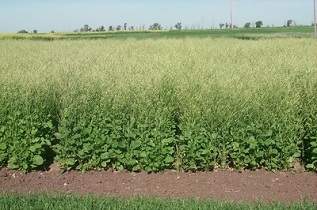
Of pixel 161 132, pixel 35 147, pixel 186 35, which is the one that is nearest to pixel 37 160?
pixel 35 147

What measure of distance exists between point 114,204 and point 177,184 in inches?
60.4

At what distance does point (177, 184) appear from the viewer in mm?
6812

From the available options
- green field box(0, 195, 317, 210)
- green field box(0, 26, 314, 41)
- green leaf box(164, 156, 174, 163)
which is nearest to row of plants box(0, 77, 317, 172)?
green leaf box(164, 156, 174, 163)

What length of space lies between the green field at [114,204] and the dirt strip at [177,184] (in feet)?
2.17

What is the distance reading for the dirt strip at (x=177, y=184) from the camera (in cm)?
642

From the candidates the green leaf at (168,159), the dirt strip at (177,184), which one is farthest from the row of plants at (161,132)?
the dirt strip at (177,184)

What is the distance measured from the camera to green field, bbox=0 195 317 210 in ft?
17.5

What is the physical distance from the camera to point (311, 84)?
26.2ft

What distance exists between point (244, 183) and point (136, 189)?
57.2 inches

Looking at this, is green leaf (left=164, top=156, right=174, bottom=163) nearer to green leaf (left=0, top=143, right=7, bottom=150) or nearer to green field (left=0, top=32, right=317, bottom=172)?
green field (left=0, top=32, right=317, bottom=172)

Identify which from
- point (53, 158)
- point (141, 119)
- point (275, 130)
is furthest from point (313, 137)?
point (53, 158)

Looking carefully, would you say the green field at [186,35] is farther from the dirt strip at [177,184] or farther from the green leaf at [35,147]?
the green leaf at [35,147]

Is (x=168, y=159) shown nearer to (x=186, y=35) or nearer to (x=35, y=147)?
(x=35, y=147)

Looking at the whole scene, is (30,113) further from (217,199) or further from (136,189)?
(217,199)
